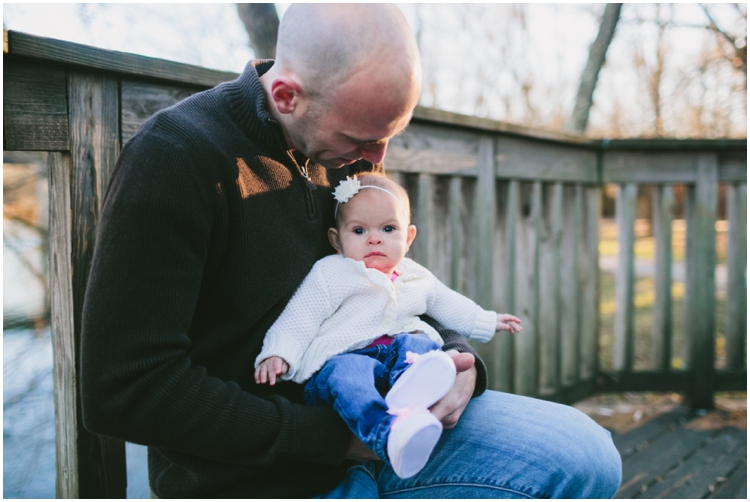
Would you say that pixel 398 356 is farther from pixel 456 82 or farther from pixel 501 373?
pixel 456 82

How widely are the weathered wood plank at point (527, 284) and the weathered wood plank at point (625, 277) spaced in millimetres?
760

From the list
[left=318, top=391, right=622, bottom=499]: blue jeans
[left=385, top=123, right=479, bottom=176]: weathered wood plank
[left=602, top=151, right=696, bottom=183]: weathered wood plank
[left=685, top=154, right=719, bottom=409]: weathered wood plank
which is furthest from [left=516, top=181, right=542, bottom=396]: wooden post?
[left=318, top=391, right=622, bottom=499]: blue jeans

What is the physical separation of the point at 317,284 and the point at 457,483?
620mm

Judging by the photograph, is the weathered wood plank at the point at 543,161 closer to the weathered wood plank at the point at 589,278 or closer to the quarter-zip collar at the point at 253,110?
the weathered wood plank at the point at 589,278

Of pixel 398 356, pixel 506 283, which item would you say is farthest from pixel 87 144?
pixel 506 283

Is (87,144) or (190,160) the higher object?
(87,144)

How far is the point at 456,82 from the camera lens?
6.82 m

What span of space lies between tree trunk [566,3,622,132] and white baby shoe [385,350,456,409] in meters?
3.73

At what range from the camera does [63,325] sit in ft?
5.19

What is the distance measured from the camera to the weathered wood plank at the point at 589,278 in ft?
11.6

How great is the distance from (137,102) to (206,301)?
2.38 feet

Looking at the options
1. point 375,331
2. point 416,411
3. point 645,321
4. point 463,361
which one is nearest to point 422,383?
point 416,411

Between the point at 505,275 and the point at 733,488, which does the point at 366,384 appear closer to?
the point at 505,275

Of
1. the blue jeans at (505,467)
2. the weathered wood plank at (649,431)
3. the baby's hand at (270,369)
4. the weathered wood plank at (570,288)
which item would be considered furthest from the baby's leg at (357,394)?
the weathered wood plank at (570,288)
